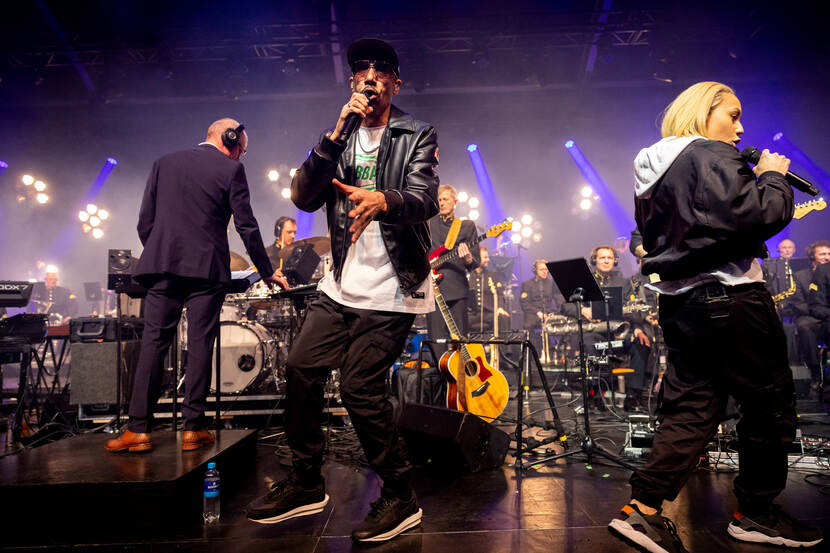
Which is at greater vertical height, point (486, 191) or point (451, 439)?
point (486, 191)

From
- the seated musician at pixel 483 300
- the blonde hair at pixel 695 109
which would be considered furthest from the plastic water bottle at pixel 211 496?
the seated musician at pixel 483 300

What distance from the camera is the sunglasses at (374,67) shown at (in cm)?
234

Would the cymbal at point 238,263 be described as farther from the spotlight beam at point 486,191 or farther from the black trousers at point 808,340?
the spotlight beam at point 486,191

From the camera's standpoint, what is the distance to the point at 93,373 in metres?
5.31

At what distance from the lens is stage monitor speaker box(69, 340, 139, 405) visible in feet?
17.3

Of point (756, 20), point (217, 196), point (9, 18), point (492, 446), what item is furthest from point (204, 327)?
point (756, 20)

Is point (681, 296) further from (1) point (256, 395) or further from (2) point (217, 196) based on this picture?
(1) point (256, 395)

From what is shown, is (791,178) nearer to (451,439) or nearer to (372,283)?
(372,283)

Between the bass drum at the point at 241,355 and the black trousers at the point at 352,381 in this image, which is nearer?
the black trousers at the point at 352,381

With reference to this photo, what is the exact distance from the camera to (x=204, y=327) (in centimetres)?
328

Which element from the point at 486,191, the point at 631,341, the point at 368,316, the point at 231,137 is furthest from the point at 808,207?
the point at 486,191

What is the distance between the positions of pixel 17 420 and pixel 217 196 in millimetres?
3517

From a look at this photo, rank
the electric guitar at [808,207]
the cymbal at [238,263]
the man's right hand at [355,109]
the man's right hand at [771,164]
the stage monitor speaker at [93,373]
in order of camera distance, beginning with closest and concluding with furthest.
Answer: the man's right hand at [355,109]
the man's right hand at [771,164]
the stage monitor speaker at [93,373]
the electric guitar at [808,207]
the cymbal at [238,263]

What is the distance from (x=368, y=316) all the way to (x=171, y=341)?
175 cm
